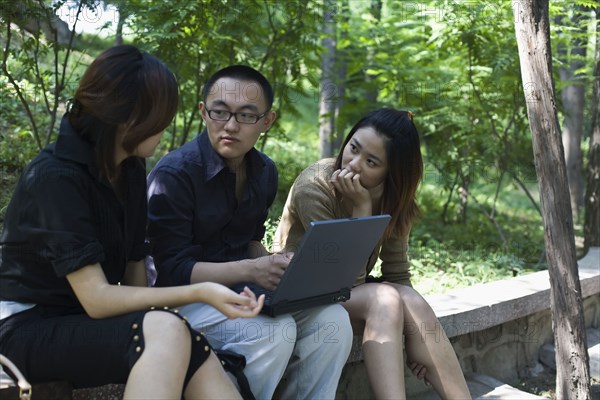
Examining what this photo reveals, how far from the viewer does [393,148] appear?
324 cm

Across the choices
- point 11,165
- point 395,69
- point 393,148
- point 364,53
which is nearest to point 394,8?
point 364,53

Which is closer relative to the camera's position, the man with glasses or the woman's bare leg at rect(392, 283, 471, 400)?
the man with glasses

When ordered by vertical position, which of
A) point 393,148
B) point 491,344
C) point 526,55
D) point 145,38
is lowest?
point 491,344

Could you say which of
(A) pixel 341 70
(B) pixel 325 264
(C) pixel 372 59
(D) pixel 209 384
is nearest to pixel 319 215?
A: (B) pixel 325 264

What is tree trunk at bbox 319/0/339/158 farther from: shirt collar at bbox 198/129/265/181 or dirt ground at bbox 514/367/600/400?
shirt collar at bbox 198/129/265/181

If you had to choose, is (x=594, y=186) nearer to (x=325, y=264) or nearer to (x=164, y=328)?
(x=325, y=264)

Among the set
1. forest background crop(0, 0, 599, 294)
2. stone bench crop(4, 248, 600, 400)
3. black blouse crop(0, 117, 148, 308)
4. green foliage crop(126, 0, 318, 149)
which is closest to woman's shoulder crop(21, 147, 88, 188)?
black blouse crop(0, 117, 148, 308)

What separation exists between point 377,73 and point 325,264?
4183 millimetres

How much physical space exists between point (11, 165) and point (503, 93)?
3797 millimetres

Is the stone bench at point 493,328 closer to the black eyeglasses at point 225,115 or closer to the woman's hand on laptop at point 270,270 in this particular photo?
the woman's hand on laptop at point 270,270

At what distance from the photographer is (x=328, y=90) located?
23.0 feet

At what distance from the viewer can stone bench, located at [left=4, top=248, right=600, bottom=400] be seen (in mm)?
3752

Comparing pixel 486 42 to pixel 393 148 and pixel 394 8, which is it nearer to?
pixel 394 8

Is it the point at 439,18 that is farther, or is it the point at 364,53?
the point at 364,53
